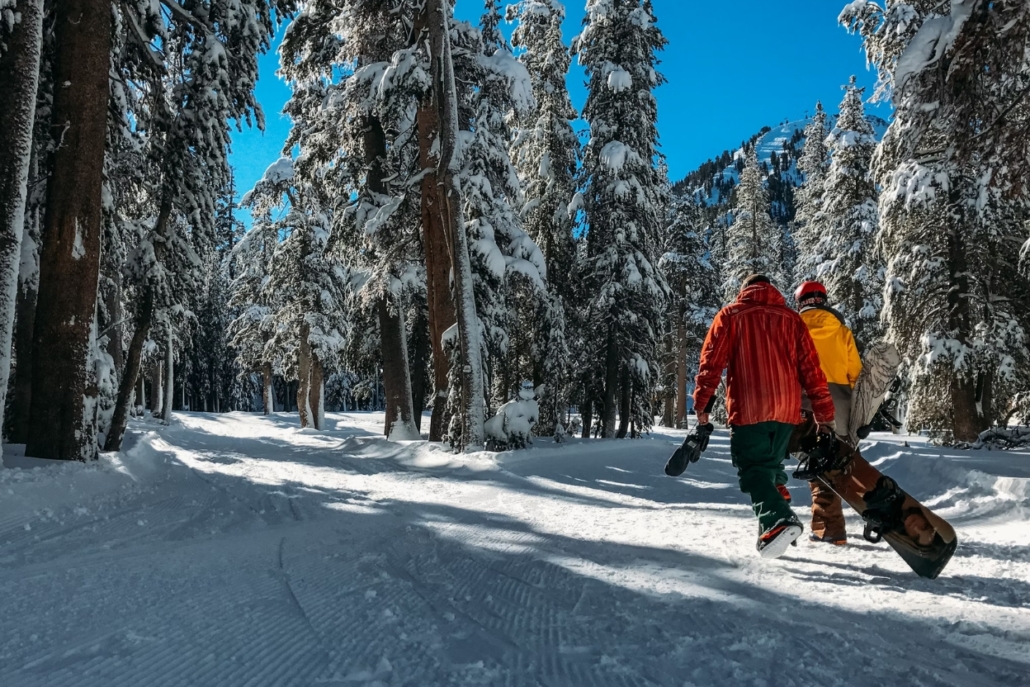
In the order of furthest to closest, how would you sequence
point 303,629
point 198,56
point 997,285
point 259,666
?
point 997,285
point 198,56
point 303,629
point 259,666

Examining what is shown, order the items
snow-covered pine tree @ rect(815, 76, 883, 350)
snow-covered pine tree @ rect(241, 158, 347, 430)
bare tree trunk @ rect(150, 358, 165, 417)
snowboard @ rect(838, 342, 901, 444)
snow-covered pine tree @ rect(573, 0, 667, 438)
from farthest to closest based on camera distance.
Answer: bare tree trunk @ rect(150, 358, 165, 417) < snow-covered pine tree @ rect(241, 158, 347, 430) < snow-covered pine tree @ rect(815, 76, 883, 350) < snow-covered pine tree @ rect(573, 0, 667, 438) < snowboard @ rect(838, 342, 901, 444)

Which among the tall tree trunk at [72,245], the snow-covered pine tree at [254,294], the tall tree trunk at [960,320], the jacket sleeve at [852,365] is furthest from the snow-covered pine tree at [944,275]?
the snow-covered pine tree at [254,294]

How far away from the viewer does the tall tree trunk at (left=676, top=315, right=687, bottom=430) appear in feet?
110

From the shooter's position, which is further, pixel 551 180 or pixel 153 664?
pixel 551 180

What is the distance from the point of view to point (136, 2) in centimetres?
1077

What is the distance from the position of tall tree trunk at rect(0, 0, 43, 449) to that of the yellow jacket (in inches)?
337

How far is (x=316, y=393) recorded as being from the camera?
30.5 metres

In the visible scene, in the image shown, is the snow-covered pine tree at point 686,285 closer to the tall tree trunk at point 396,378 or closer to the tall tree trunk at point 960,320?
the tall tree trunk at point 960,320

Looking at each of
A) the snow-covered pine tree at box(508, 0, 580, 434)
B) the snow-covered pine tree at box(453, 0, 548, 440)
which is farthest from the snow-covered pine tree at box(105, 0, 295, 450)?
the snow-covered pine tree at box(508, 0, 580, 434)

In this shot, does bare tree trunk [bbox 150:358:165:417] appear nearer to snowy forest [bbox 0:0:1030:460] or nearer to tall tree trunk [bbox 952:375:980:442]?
snowy forest [bbox 0:0:1030:460]

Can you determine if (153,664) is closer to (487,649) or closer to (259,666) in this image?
(259,666)

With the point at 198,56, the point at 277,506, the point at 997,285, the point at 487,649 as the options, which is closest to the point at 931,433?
the point at 997,285

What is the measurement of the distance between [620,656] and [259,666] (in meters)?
1.44

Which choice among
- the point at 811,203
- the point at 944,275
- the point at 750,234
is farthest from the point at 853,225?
the point at 944,275
